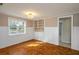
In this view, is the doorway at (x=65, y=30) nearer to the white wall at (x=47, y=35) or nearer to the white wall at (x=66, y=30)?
the white wall at (x=66, y=30)

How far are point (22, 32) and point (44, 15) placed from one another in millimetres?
573

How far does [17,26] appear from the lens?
183cm

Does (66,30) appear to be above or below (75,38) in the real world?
above

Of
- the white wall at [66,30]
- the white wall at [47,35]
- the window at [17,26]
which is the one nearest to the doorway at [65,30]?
the white wall at [66,30]

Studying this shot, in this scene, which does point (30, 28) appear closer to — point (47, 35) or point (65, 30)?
point (47, 35)

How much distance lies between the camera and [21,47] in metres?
1.88

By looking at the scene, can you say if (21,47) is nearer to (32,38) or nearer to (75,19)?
(32,38)

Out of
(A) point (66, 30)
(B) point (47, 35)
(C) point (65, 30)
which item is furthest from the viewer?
(C) point (65, 30)

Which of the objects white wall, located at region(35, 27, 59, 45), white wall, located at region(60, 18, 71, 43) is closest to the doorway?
white wall, located at region(60, 18, 71, 43)

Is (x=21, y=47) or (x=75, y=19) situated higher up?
(x=75, y=19)

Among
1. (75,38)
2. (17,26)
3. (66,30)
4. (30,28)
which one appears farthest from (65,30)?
(17,26)

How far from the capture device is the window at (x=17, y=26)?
1.84 m

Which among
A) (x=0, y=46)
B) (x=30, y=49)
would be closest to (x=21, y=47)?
(x=30, y=49)

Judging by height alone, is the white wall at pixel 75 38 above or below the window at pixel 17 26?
below
